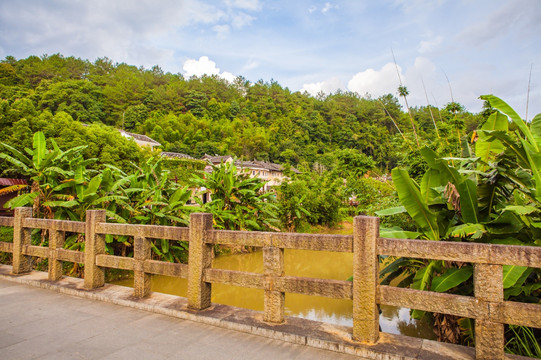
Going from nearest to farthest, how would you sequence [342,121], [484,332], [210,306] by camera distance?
[484,332], [210,306], [342,121]

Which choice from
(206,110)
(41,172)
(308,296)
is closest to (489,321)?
(308,296)

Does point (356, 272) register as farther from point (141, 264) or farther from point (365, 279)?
point (141, 264)

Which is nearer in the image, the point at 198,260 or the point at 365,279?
the point at 365,279

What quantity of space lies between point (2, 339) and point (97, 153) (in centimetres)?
1624

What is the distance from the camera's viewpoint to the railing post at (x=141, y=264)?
3.82 metres

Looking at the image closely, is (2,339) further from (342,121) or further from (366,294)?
(342,121)

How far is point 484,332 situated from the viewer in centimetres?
229

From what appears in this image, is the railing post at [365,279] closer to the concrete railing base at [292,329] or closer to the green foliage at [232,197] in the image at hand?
the concrete railing base at [292,329]

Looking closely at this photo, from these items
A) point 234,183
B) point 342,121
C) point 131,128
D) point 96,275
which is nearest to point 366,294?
point 96,275

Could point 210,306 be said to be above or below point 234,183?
below

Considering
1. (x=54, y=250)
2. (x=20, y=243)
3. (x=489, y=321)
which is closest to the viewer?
(x=489, y=321)

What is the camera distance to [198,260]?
135 inches

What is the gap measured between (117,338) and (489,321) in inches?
113

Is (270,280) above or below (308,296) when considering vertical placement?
above
